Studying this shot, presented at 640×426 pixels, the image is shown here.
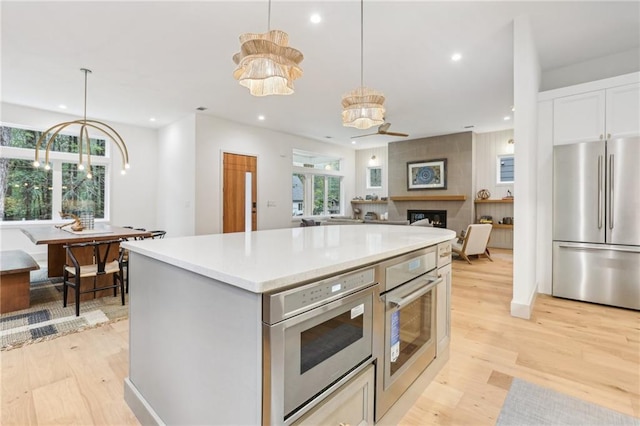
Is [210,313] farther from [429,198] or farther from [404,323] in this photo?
[429,198]

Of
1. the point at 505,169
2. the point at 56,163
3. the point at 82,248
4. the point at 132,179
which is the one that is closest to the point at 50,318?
the point at 82,248

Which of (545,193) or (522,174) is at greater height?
(522,174)

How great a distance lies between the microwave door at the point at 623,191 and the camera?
117 inches

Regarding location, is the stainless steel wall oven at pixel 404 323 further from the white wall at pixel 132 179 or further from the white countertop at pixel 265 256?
the white wall at pixel 132 179

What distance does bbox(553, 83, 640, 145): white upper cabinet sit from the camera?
312 centimetres

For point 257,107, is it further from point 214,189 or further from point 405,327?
point 405,327

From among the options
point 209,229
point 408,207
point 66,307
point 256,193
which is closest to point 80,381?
point 66,307

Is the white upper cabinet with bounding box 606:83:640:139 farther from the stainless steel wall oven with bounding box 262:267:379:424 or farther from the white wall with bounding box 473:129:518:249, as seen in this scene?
the white wall with bounding box 473:129:518:249

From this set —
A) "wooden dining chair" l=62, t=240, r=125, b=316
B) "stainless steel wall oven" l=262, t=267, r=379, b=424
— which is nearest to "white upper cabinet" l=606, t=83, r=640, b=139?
"stainless steel wall oven" l=262, t=267, r=379, b=424

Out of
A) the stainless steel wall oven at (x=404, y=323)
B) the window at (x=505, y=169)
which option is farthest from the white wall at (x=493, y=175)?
the stainless steel wall oven at (x=404, y=323)

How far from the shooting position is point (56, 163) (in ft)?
19.5

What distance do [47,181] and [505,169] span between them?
10.1m

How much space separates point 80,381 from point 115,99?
16.1 ft

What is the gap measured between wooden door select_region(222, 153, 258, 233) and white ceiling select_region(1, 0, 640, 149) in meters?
1.41
